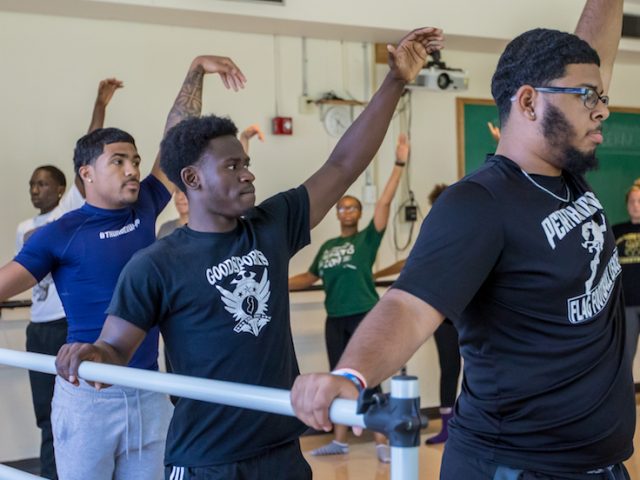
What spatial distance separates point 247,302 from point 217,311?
8cm

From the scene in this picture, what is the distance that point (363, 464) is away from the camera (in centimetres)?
523

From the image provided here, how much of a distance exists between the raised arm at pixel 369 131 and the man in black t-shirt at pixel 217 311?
17cm

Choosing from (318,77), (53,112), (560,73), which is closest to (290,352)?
(560,73)

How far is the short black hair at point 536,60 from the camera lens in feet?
5.88

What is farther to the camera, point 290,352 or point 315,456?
point 315,456

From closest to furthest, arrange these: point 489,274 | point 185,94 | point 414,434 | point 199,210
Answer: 1. point 414,434
2. point 489,274
3. point 199,210
4. point 185,94

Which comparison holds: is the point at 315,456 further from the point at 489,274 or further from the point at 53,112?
the point at 489,274

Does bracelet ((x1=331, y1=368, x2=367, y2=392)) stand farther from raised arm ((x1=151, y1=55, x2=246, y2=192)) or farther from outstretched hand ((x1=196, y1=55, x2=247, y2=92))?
raised arm ((x1=151, y1=55, x2=246, y2=192))

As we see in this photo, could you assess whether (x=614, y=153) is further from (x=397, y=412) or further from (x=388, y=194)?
(x=397, y=412)

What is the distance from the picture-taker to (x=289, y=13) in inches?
223

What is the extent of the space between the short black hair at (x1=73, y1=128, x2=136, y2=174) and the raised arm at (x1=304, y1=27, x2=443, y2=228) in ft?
2.85

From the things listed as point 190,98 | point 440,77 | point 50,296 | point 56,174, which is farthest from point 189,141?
point 440,77

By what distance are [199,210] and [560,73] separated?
3.29 feet

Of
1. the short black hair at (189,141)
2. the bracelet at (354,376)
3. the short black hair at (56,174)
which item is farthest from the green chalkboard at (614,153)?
the bracelet at (354,376)
